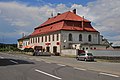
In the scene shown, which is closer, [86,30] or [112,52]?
[112,52]

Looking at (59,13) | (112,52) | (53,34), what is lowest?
(112,52)

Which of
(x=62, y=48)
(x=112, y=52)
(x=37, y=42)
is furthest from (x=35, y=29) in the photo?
(x=112, y=52)

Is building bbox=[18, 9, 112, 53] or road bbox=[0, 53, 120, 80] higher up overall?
building bbox=[18, 9, 112, 53]

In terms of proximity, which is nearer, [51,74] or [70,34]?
[51,74]

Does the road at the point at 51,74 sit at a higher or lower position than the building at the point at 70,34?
lower

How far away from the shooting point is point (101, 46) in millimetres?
73750

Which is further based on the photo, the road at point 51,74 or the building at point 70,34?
the building at point 70,34

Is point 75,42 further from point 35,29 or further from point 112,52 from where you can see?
point 35,29

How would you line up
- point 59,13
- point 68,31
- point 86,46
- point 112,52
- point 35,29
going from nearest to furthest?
1. point 112,52
2. point 86,46
3. point 68,31
4. point 59,13
5. point 35,29

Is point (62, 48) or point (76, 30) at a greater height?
point (76, 30)

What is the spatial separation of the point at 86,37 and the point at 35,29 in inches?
1173

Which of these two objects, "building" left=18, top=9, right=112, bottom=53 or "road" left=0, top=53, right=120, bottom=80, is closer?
"road" left=0, top=53, right=120, bottom=80

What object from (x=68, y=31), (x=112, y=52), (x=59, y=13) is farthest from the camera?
(x=59, y=13)

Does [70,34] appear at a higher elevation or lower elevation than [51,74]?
higher
